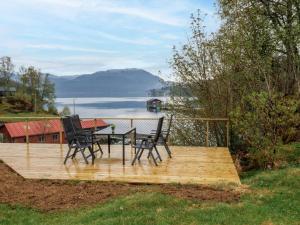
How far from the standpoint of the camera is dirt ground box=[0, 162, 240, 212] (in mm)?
5398

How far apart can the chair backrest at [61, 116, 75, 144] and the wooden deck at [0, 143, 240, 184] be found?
535 millimetres

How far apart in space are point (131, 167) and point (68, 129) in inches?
63.2

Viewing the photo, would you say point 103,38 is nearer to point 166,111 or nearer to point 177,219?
point 166,111

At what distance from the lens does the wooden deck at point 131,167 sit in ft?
21.6

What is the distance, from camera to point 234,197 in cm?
541

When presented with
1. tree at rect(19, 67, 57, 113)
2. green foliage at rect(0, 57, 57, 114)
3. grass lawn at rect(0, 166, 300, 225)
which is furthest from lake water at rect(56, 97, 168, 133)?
grass lawn at rect(0, 166, 300, 225)

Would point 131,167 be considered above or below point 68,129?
below

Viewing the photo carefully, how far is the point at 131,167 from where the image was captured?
293 inches

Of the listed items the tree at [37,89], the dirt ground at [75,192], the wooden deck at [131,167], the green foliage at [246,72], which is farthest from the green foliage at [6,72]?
the dirt ground at [75,192]

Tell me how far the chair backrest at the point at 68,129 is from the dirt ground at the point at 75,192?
1390 mm

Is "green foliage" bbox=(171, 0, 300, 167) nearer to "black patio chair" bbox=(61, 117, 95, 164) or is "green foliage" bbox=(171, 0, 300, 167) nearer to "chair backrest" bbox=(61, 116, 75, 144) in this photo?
"black patio chair" bbox=(61, 117, 95, 164)

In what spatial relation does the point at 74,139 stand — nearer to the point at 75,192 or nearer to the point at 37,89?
the point at 75,192

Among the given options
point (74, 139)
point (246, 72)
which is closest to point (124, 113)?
point (246, 72)

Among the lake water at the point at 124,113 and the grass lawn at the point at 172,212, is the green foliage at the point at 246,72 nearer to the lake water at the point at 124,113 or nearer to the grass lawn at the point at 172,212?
the lake water at the point at 124,113
